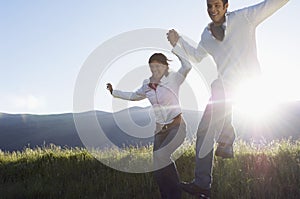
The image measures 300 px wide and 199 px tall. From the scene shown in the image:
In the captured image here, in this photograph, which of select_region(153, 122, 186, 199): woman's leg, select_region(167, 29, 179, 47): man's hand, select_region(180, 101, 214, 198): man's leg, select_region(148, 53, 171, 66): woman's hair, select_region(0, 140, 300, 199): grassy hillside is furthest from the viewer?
select_region(0, 140, 300, 199): grassy hillside

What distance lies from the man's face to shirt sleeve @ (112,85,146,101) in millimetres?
1923

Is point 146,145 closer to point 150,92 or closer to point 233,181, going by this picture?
point 233,181

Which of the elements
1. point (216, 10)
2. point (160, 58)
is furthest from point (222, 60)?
point (160, 58)

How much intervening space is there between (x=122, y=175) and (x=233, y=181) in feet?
7.44

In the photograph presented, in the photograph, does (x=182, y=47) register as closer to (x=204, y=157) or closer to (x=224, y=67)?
(x=224, y=67)

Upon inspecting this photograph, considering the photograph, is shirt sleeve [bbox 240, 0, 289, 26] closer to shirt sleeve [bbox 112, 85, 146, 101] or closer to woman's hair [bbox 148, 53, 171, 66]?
woman's hair [bbox 148, 53, 171, 66]

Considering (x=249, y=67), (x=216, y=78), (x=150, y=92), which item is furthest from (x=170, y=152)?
(x=249, y=67)

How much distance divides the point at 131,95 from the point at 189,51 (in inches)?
60.2

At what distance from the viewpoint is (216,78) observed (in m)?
5.10

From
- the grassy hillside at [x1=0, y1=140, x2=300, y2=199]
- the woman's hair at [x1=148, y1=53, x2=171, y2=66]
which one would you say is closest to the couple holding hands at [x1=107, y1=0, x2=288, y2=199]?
the woman's hair at [x1=148, y1=53, x2=171, y2=66]

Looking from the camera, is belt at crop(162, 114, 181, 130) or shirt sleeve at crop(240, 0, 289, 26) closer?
shirt sleeve at crop(240, 0, 289, 26)

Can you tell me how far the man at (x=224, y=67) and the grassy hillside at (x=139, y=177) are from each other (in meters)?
1.85

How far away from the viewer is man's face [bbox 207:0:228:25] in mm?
4906

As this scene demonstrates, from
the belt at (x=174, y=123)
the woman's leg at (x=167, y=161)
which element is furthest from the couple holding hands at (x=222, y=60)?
the belt at (x=174, y=123)
